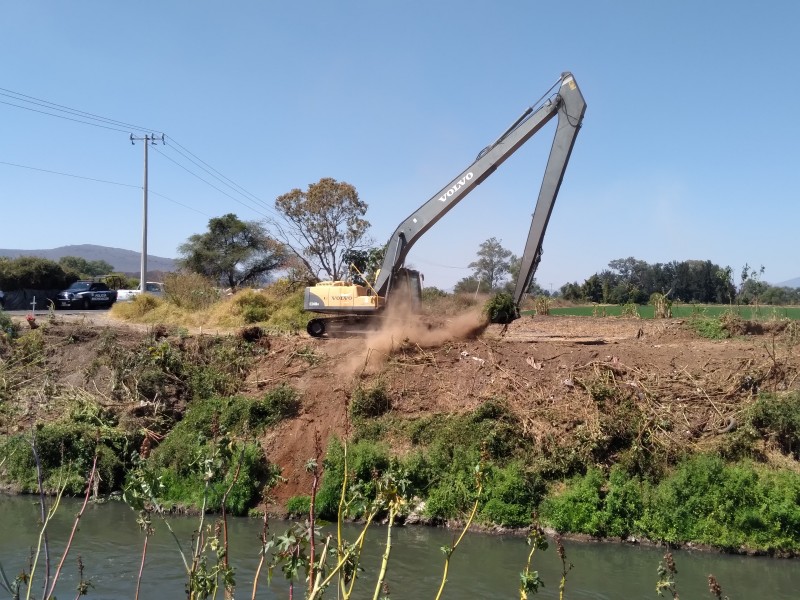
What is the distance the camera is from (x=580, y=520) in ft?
39.5

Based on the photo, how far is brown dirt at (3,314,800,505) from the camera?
13992 millimetres

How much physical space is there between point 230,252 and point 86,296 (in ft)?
44.8

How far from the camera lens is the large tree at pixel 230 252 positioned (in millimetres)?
49781

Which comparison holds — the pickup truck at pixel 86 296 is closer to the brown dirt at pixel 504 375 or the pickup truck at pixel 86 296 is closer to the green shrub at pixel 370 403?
the brown dirt at pixel 504 375

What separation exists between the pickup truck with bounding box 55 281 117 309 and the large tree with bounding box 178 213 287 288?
10.8 metres

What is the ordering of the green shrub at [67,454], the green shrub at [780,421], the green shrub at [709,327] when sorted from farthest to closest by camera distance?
the green shrub at [709,327] → the green shrub at [67,454] → the green shrub at [780,421]

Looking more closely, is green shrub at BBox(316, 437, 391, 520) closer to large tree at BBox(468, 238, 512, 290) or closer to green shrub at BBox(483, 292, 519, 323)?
green shrub at BBox(483, 292, 519, 323)

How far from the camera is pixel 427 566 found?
10766 millimetres

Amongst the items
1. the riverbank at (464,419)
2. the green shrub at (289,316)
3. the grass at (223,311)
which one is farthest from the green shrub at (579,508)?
the grass at (223,311)

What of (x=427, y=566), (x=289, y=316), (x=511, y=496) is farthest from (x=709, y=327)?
(x=289, y=316)

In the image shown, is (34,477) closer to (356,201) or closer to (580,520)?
(580,520)

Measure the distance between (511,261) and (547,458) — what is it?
103ft

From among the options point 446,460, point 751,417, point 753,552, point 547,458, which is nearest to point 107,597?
point 446,460

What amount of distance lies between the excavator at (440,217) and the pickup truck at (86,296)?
2088 centimetres
